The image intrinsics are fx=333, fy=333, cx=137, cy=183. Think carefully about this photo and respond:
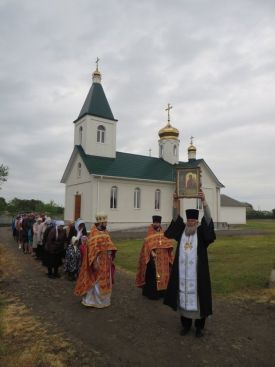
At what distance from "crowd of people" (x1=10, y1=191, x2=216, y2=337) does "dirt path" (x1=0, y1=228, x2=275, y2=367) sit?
0.37 m

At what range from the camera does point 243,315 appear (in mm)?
6492

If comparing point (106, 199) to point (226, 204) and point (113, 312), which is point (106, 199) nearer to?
point (113, 312)

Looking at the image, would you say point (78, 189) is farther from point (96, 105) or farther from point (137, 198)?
point (96, 105)

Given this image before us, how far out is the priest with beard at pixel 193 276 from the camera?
528cm

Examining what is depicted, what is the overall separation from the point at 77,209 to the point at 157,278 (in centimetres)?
2073

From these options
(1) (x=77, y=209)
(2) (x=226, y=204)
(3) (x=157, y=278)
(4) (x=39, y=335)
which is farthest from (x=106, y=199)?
(2) (x=226, y=204)

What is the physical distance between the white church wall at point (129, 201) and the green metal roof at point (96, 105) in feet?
20.9

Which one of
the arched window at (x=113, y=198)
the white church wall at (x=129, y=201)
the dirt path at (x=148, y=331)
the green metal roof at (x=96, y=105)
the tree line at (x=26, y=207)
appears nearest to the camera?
the dirt path at (x=148, y=331)

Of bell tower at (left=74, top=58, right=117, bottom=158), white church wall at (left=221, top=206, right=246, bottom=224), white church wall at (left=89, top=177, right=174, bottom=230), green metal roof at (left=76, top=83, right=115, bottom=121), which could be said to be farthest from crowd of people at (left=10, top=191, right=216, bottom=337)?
white church wall at (left=221, top=206, right=246, bottom=224)

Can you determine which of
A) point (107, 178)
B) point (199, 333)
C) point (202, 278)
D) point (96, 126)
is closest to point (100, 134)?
point (96, 126)

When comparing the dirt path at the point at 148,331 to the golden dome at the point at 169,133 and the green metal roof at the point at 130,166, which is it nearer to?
the green metal roof at the point at 130,166

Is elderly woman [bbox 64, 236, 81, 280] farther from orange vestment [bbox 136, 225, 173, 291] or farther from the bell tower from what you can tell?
the bell tower

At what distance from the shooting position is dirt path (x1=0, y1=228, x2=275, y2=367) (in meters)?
4.57

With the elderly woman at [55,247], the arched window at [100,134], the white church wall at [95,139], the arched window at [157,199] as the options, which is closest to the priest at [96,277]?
the elderly woman at [55,247]
